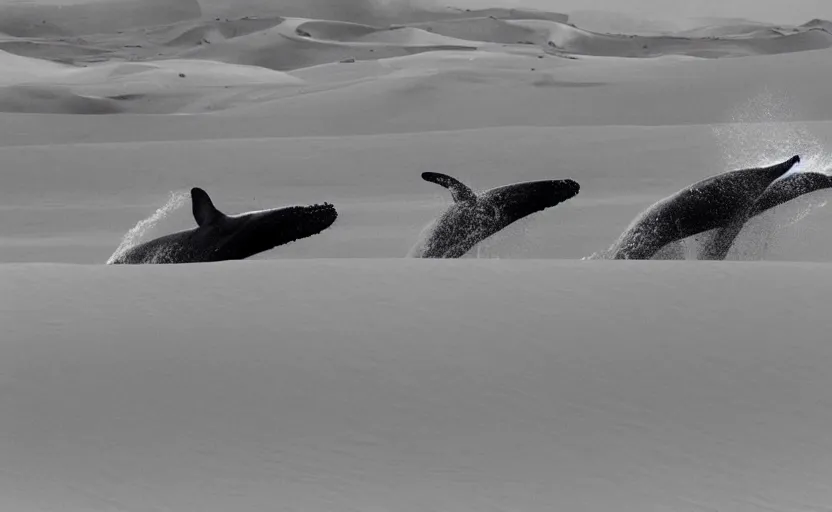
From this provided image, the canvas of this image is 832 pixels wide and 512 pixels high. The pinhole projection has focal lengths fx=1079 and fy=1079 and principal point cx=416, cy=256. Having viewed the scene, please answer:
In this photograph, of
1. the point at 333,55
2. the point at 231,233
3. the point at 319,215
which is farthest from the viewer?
the point at 333,55

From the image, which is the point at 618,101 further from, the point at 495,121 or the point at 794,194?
the point at 794,194

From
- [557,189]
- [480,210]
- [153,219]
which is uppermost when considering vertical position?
[557,189]

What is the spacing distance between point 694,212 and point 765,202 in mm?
637

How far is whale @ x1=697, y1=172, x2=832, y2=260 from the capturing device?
7609 mm

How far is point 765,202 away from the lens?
Result: 7754 millimetres

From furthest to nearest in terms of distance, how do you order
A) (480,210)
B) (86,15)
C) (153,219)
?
(86,15)
(153,219)
(480,210)

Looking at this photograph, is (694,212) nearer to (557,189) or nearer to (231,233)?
(557,189)

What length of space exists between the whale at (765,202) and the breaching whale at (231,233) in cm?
271

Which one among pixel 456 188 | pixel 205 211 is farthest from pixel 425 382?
pixel 456 188

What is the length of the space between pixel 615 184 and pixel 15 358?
828cm

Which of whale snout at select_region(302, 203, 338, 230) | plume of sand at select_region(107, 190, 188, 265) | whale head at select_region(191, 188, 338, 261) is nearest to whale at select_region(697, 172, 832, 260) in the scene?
whale snout at select_region(302, 203, 338, 230)

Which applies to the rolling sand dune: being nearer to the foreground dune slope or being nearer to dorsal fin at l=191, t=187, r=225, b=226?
the foreground dune slope

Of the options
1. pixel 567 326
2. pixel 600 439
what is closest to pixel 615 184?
pixel 567 326

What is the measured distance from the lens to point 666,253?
7641mm
